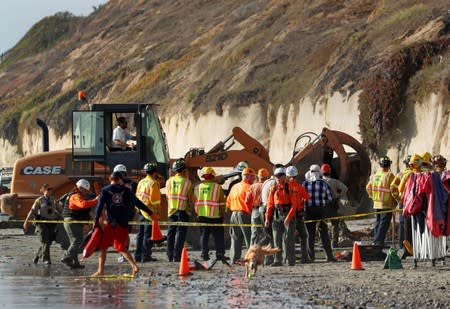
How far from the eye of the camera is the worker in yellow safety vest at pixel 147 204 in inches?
982

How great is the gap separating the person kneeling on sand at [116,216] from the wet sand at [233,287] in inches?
20.2

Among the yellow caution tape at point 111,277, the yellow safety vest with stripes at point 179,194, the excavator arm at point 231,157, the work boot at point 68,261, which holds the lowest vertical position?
the yellow caution tape at point 111,277

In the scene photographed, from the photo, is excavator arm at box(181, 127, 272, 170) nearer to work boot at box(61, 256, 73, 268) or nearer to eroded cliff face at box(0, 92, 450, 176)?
eroded cliff face at box(0, 92, 450, 176)

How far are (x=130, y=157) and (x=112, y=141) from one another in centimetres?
74

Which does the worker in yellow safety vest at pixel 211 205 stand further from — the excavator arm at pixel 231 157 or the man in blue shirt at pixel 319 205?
the excavator arm at pixel 231 157

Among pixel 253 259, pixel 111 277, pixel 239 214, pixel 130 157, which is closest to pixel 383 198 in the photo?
pixel 239 214

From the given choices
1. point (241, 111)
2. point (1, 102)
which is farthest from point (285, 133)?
point (1, 102)

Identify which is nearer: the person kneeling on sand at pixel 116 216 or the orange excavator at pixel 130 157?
the person kneeling on sand at pixel 116 216

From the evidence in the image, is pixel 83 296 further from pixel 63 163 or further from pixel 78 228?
pixel 63 163

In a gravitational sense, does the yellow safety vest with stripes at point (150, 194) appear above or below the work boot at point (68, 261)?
above

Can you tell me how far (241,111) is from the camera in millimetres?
49219

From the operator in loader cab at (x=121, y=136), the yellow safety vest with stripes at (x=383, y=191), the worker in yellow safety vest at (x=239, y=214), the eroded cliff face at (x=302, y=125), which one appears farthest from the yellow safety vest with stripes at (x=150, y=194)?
the eroded cliff face at (x=302, y=125)

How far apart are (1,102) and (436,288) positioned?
253ft

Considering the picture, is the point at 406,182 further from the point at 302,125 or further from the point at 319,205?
the point at 302,125
